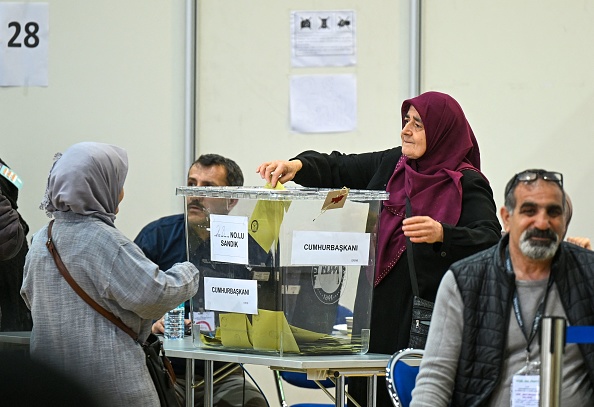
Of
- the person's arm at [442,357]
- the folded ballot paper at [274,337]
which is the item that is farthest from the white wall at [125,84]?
the person's arm at [442,357]

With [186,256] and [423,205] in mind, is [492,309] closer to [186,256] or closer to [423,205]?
[423,205]

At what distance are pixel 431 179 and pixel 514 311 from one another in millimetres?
856

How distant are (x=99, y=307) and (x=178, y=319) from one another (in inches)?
33.1

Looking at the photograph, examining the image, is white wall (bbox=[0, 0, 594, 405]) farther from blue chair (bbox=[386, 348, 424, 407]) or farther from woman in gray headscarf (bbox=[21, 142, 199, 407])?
blue chair (bbox=[386, 348, 424, 407])

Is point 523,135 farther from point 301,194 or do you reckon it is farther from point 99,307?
point 99,307

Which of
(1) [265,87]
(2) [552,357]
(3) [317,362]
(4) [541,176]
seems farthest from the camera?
(1) [265,87]

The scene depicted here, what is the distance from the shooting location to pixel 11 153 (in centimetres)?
510

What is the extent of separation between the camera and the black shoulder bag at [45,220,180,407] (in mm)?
2830

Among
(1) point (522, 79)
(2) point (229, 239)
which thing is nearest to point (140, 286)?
(2) point (229, 239)

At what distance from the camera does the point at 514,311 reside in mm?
2590

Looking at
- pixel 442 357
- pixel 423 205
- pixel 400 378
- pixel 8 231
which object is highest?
pixel 423 205

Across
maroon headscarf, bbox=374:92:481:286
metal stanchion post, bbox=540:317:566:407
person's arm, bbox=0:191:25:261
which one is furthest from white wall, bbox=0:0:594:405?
metal stanchion post, bbox=540:317:566:407

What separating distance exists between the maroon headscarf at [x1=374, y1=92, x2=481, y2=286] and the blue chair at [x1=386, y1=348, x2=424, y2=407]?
0.54 m

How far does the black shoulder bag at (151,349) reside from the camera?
111 inches
